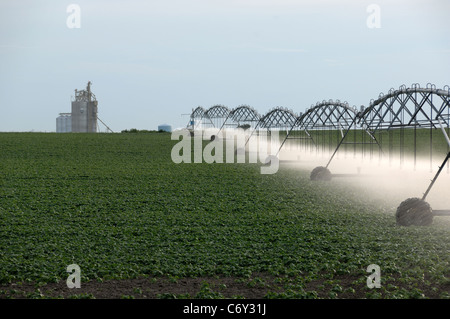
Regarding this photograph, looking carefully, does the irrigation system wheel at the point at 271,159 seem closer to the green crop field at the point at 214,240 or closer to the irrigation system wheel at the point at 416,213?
the green crop field at the point at 214,240

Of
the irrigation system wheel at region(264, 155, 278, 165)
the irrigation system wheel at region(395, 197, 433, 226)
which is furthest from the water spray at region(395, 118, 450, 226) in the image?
the irrigation system wheel at region(264, 155, 278, 165)

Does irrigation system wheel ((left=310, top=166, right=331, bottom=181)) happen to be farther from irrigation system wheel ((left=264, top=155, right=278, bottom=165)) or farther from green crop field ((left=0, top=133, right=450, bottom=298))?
irrigation system wheel ((left=264, top=155, right=278, bottom=165))

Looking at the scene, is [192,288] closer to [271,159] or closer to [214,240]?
Result: [214,240]

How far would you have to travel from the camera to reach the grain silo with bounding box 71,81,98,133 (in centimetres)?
6097

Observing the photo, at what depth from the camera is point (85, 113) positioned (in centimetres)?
6119

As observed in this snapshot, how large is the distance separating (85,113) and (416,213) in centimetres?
5497

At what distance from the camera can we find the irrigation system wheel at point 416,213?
1062cm

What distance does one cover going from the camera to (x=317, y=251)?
930 cm

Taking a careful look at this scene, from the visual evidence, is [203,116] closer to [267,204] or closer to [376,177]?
[376,177]

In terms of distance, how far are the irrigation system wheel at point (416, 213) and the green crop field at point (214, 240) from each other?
20 centimetres

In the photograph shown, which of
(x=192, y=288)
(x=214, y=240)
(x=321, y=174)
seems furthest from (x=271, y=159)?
(x=192, y=288)

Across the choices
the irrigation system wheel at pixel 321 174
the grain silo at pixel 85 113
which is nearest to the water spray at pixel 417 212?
the irrigation system wheel at pixel 321 174

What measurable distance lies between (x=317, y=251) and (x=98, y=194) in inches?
354
